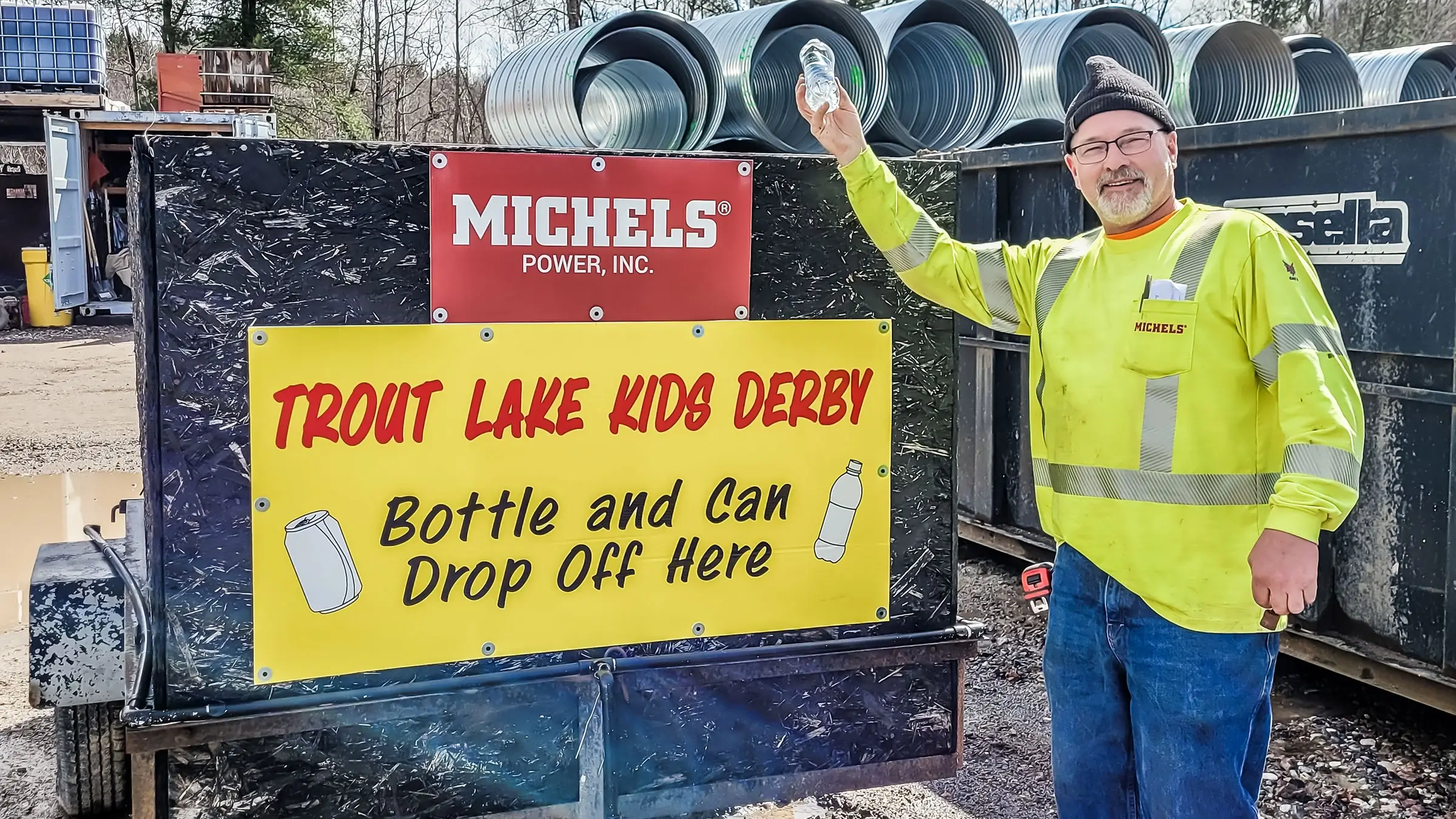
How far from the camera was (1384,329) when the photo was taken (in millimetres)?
4133

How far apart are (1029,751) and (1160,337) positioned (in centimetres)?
214

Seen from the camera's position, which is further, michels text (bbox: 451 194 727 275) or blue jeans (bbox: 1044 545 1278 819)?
blue jeans (bbox: 1044 545 1278 819)

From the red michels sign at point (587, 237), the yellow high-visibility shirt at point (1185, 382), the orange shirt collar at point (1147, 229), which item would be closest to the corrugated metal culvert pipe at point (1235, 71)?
the orange shirt collar at point (1147, 229)

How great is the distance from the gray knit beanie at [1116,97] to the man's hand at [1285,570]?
97cm

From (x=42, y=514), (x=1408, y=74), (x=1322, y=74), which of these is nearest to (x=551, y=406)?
(x=42, y=514)

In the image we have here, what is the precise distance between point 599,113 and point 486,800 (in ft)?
14.2

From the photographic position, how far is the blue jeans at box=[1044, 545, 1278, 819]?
2564 mm

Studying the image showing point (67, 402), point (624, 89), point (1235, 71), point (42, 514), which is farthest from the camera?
point (67, 402)

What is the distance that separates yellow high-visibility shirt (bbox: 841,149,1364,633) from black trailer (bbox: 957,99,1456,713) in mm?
1194

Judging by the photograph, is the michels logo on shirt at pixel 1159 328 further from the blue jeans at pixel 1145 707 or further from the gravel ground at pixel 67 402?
the gravel ground at pixel 67 402

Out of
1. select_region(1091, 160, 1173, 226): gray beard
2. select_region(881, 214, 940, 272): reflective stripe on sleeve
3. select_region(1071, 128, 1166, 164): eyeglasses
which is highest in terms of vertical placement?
select_region(1071, 128, 1166, 164): eyeglasses

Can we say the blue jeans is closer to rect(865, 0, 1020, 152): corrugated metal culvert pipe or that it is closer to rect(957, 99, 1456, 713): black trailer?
rect(957, 99, 1456, 713): black trailer

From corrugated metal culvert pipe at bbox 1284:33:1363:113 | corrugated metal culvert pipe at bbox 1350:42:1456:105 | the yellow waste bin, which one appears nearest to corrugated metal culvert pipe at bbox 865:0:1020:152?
corrugated metal culvert pipe at bbox 1284:33:1363:113

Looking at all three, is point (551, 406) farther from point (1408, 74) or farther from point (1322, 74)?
point (1408, 74)
